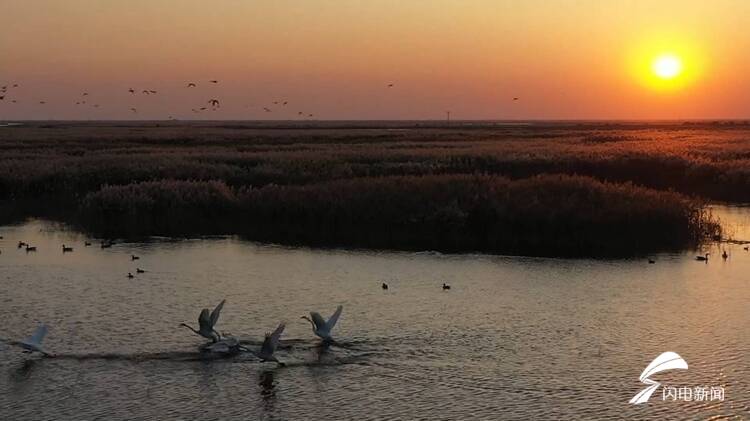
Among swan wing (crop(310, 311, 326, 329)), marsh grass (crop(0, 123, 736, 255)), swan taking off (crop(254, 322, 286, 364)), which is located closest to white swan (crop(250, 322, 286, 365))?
swan taking off (crop(254, 322, 286, 364))

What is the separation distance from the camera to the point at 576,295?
18.1 meters

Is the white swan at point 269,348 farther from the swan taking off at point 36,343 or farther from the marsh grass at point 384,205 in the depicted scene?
the marsh grass at point 384,205

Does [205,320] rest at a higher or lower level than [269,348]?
higher

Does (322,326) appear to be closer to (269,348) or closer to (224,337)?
(269,348)

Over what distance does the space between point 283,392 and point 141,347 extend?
3087 millimetres

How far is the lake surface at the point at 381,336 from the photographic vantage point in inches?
446

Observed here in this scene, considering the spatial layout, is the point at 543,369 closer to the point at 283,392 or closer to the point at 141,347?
the point at 283,392

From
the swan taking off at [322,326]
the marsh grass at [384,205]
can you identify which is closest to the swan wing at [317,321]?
the swan taking off at [322,326]

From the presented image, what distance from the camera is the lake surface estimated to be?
37.2 feet

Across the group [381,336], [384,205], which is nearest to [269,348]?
[381,336]

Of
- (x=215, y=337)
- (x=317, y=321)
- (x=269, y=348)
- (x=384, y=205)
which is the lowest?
(x=215, y=337)

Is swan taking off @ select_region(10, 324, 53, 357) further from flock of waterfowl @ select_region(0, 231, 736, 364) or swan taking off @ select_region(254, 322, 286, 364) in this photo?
swan taking off @ select_region(254, 322, 286, 364)

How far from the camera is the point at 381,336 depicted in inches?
564

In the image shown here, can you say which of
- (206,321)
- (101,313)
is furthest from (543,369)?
(101,313)
